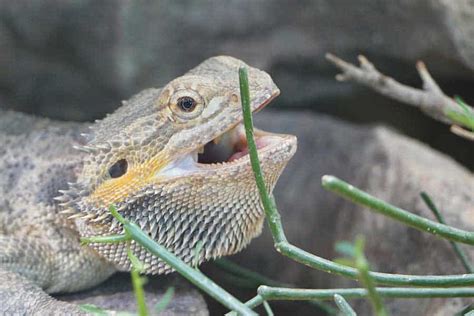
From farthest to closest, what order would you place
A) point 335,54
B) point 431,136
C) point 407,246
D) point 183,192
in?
point 431,136, point 335,54, point 407,246, point 183,192

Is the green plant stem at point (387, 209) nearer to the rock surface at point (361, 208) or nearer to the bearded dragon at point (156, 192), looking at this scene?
the bearded dragon at point (156, 192)

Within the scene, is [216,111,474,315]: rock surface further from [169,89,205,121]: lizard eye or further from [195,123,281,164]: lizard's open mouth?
[169,89,205,121]: lizard eye

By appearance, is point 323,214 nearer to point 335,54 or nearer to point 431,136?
point 335,54

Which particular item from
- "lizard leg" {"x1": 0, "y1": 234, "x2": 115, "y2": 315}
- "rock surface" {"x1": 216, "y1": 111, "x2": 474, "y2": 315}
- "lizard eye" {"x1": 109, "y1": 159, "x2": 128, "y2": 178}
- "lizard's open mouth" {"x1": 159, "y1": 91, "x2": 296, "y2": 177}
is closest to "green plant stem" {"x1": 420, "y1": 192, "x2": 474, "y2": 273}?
"rock surface" {"x1": 216, "y1": 111, "x2": 474, "y2": 315}

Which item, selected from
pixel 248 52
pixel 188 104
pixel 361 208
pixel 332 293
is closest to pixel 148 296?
pixel 188 104

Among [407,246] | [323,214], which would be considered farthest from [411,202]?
[323,214]

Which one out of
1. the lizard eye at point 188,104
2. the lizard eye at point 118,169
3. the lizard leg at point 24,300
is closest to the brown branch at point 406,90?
the lizard eye at point 188,104

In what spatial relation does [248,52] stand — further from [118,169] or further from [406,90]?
[118,169]
